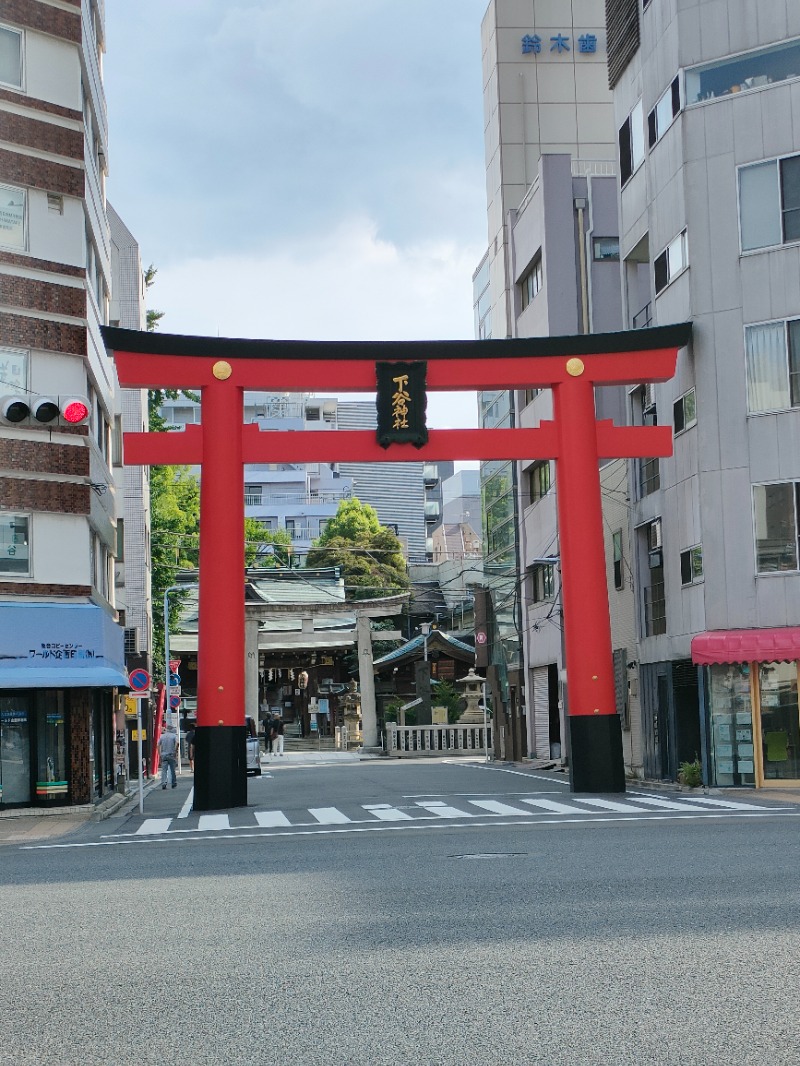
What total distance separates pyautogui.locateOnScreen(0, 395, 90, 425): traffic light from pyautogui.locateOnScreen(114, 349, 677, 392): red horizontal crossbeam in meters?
1.14

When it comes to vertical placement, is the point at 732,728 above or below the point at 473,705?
above

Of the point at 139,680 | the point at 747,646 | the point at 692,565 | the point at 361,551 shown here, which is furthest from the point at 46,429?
the point at 361,551

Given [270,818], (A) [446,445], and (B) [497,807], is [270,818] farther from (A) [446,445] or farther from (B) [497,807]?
(A) [446,445]

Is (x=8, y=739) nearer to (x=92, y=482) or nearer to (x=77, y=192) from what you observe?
(x=92, y=482)

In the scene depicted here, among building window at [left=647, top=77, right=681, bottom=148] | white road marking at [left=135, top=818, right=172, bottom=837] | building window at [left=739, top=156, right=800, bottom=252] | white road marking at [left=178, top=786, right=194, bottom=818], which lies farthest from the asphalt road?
building window at [left=647, top=77, right=681, bottom=148]

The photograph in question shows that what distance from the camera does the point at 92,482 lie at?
1158 inches

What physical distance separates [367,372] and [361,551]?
173 feet

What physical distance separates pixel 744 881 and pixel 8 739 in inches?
749

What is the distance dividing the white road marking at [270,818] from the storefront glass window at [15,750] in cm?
546

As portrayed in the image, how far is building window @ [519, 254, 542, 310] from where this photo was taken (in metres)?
45.1

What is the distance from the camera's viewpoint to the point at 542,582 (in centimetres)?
4591

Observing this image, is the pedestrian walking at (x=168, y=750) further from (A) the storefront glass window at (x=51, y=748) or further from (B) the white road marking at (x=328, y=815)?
(B) the white road marking at (x=328, y=815)

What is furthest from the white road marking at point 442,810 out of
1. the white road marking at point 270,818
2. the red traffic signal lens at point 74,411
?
the red traffic signal lens at point 74,411

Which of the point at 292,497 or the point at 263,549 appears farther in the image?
the point at 292,497
